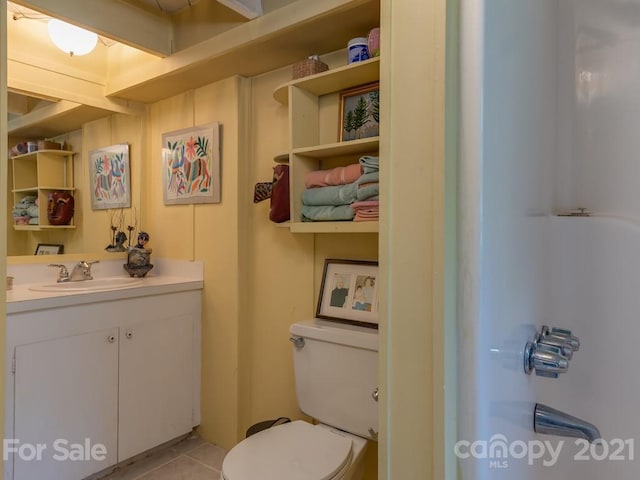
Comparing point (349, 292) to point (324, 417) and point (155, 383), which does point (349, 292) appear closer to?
point (324, 417)

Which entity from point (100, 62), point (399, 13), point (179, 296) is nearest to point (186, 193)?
point (179, 296)

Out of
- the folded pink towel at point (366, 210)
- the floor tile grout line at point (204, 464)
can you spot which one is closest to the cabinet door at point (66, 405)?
the floor tile grout line at point (204, 464)

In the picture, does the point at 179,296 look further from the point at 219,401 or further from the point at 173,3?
the point at 173,3

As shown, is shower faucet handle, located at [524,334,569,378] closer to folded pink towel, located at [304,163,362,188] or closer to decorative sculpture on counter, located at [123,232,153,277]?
folded pink towel, located at [304,163,362,188]

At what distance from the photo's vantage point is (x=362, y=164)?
1345 mm

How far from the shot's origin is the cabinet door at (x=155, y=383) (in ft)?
5.78

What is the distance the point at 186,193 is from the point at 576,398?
6.36 feet

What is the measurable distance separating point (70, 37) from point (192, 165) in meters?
0.78

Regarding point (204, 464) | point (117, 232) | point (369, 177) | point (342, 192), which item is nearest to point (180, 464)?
point (204, 464)

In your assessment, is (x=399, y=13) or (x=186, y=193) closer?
(x=399, y=13)

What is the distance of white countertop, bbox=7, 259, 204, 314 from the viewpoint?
150 centimetres

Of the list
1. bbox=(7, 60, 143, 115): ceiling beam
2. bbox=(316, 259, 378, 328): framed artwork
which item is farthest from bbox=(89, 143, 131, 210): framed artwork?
bbox=(316, 259, 378, 328): framed artwork

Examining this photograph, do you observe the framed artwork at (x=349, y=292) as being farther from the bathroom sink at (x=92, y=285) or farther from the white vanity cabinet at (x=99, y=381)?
the bathroom sink at (x=92, y=285)

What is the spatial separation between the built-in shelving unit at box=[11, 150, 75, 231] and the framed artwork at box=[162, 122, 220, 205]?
0.51m
